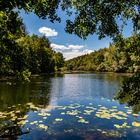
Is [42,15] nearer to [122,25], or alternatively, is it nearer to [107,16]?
[107,16]

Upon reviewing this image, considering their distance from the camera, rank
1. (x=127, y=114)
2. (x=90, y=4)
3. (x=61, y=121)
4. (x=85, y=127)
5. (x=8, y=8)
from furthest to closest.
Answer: (x=127, y=114) < (x=61, y=121) < (x=85, y=127) < (x=8, y=8) < (x=90, y=4)

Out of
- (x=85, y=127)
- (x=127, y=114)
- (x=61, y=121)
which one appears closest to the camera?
(x=85, y=127)

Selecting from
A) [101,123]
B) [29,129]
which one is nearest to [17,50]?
[29,129]

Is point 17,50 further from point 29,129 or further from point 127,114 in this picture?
point 127,114

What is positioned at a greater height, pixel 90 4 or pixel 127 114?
pixel 90 4

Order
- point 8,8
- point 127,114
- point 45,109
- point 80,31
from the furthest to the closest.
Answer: point 45,109, point 127,114, point 8,8, point 80,31

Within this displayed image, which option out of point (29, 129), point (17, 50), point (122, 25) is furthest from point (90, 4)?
point (29, 129)

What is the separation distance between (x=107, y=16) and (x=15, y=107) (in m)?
19.2

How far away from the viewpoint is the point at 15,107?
27.8 metres

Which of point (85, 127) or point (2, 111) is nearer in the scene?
point (85, 127)

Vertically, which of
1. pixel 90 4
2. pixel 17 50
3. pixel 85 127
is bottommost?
pixel 85 127

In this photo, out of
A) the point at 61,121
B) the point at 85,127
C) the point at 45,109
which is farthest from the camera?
the point at 45,109

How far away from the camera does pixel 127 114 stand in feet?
81.3

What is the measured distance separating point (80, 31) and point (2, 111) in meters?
16.3
